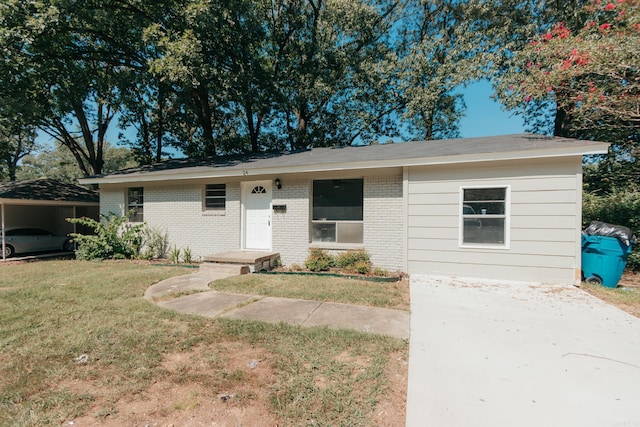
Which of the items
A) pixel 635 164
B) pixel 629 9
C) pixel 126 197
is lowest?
pixel 126 197

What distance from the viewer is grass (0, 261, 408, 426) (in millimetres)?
2148

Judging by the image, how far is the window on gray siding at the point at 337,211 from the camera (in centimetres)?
748

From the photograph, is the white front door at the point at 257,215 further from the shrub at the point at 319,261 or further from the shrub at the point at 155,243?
the shrub at the point at 155,243

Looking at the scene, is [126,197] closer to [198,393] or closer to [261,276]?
[261,276]

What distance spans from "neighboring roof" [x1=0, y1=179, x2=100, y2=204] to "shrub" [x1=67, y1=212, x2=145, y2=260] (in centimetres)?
353

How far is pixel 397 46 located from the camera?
1596 centimetres

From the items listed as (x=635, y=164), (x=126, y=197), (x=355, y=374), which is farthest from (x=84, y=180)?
(x=635, y=164)

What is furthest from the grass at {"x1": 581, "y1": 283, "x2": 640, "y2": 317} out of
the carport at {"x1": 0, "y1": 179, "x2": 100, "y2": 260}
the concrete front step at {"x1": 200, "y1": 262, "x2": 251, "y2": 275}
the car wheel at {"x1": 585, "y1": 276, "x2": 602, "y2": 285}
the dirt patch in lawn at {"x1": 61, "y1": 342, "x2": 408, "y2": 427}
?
the carport at {"x1": 0, "y1": 179, "x2": 100, "y2": 260}

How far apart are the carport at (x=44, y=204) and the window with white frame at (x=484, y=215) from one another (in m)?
15.0

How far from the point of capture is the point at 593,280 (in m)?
5.81

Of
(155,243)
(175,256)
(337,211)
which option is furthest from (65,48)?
(337,211)

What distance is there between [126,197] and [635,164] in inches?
716

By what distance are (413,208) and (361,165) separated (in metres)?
1.65

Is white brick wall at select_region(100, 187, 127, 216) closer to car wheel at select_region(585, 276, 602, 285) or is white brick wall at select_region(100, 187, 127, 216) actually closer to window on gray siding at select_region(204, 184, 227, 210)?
window on gray siding at select_region(204, 184, 227, 210)
